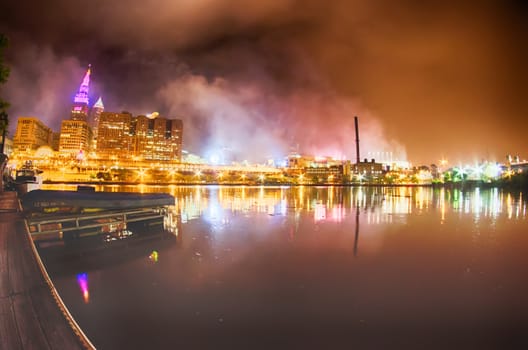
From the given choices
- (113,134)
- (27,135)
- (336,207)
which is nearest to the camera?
(336,207)

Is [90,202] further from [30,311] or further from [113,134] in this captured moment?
[113,134]

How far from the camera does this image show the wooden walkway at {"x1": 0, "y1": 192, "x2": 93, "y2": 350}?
3.52 metres

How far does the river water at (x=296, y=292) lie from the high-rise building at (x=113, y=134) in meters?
173

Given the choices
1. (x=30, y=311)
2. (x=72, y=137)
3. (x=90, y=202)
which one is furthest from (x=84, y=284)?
(x=72, y=137)

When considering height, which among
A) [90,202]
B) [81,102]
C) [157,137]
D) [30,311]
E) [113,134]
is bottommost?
[30,311]

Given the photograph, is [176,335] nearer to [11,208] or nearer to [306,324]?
Answer: [306,324]

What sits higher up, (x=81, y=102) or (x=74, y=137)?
(x=81, y=102)

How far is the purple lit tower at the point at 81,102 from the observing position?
193 m

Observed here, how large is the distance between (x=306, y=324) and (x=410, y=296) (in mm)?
2648

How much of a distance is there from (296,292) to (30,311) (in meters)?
4.60

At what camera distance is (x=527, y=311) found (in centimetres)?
572

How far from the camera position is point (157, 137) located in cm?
17475

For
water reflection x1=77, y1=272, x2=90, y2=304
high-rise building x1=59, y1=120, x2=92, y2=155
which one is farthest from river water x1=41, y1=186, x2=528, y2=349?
high-rise building x1=59, y1=120, x2=92, y2=155

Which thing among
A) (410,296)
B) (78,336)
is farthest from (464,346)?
(78,336)
